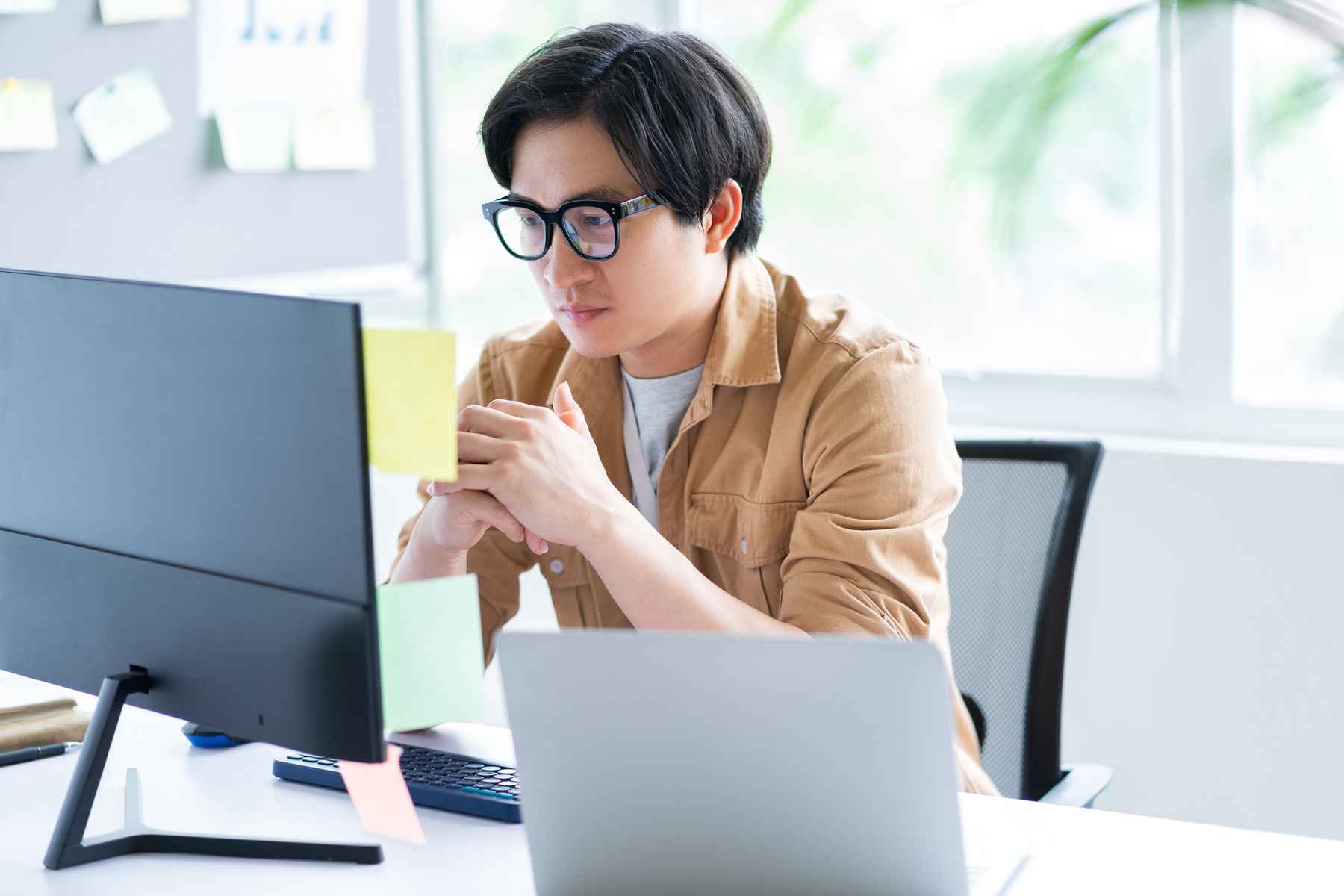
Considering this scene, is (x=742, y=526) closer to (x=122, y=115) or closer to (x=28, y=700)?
(x=28, y=700)

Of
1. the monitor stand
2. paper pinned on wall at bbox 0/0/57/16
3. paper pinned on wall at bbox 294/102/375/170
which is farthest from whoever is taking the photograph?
paper pinned on wall at bbox 294/102/375/170

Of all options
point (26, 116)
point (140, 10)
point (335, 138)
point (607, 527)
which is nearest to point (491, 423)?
point (607, 527)

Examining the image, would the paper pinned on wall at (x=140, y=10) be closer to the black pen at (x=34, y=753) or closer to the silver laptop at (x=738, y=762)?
the black pen at (x=34, y=753)

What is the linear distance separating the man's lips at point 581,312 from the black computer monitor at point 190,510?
19.0 inches

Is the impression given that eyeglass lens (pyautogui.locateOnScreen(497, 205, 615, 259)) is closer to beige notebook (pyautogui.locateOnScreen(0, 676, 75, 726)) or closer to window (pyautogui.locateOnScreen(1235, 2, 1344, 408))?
beige notebook (pyautogui.locateOnScreen(0, 676, 75, 726))

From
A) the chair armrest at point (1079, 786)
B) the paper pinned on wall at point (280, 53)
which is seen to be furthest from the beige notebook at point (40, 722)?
the paper pinned on wall at point (280, 53)

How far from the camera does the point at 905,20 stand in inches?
81.7

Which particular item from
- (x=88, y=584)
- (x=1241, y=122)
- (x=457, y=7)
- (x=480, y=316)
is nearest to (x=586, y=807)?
(x=88, y=584)

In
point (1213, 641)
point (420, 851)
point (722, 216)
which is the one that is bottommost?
point (1213, 641)

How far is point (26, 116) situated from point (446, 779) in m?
1.26

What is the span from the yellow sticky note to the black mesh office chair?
82 centimetres

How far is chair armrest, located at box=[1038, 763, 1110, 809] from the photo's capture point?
3.74 feet

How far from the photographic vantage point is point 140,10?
6.00 ft

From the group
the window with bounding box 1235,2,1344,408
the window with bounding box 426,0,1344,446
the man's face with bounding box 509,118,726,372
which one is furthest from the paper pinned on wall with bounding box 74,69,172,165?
the window with bounding box 1235,2,1344,408
